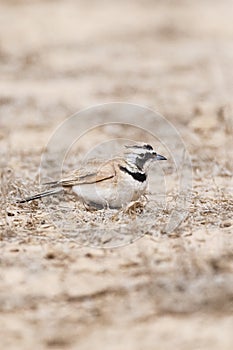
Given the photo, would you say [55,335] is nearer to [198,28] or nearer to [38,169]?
[38,169]

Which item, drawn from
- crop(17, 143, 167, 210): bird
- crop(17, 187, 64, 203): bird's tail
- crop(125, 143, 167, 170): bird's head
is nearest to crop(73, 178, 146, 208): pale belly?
crop(17, 143, 167, 210): bird

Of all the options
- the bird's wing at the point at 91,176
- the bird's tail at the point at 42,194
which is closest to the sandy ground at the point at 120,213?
the bird's tail at the point at 42,194

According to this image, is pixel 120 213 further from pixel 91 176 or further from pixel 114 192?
pixel 91 176

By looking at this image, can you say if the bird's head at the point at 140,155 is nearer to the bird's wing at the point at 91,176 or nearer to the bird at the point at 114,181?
the bird at the point at 114,181

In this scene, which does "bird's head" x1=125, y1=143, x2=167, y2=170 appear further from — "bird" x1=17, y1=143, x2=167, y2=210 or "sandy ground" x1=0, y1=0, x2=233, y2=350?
"sandy ground" x1=0, y1=0, x2=233, y2=350

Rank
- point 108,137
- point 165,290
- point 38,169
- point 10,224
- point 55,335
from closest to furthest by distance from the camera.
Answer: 1. point 55,335
2. point 165,290
3. point 10,224
4. point 38,169
5. point 108,137

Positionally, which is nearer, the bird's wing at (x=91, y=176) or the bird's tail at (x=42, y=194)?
the bird's wing at (x=91, y=176)

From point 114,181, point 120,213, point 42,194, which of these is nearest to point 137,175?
point 114,181

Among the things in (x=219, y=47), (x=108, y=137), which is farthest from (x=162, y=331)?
(x=219, y=47)
